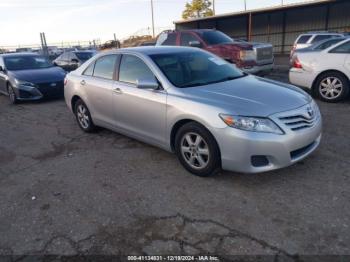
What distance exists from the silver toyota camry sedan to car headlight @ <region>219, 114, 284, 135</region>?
0.01 m

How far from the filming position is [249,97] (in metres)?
3.58

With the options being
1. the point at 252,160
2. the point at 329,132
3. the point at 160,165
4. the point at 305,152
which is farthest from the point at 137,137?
the point at 329,132

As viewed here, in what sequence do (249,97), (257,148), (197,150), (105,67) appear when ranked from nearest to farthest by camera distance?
(257,148) → (249,97) → (197,150) → (105,67)

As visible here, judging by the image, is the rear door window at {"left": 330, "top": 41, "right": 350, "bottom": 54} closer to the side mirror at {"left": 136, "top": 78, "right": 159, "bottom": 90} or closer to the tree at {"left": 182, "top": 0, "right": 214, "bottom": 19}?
the side mirror at {"left": 136, "top": 78, "right": 159, "bottom": 90}

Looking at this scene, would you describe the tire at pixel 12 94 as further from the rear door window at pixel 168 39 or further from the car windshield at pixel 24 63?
the rear door window at pixel 168 39

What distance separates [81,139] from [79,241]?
3068 mm

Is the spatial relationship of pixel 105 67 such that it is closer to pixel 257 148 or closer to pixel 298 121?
pixel 257 148

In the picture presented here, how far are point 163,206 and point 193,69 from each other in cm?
206

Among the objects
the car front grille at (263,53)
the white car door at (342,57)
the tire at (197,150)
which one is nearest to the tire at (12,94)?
the tire at (197,150)

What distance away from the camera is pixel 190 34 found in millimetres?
10453

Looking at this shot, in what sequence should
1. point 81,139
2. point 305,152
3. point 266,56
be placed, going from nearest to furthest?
point 305,152 → point 81,139 → point 266,56

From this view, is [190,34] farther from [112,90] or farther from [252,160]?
[252,160]

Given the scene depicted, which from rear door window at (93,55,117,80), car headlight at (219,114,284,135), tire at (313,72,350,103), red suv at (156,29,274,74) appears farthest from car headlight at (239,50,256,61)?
car headlight at (219,114,284,135)

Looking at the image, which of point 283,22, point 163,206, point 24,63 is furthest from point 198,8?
point 163,206
